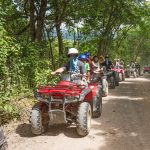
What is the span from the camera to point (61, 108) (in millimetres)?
8461

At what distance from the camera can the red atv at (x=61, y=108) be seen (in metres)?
8.23

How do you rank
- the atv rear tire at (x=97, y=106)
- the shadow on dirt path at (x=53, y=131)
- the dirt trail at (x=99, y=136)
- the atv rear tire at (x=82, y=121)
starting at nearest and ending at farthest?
the dirt trail at (x=99, y=136), the atv rear tire at (x=82, y=121), the shadow on dirt path at (x=53, y=131), the atv rear tire at (x=97, y=106)

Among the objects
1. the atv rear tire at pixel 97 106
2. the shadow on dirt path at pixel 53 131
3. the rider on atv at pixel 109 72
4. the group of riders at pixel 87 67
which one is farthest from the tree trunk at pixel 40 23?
the shadow on dirt path at pixel 53 131

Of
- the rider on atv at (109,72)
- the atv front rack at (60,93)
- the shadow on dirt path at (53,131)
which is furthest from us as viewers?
the rider on atv at (109,72)

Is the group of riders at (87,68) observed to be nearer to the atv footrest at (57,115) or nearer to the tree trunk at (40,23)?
the atv footrest at (57,115)

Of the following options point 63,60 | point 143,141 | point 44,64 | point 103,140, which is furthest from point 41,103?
point 63,60

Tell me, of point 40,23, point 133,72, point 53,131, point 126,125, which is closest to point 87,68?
point 40,23

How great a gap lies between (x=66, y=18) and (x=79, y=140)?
13.1 metres

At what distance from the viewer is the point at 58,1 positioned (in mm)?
17516

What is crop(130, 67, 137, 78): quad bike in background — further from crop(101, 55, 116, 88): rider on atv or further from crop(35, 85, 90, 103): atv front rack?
crop(35, 85, 90, 103): atv front rack

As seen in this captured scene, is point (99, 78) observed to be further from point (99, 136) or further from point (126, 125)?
point (99, 136)

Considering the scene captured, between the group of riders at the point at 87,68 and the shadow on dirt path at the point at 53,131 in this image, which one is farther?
the group of riders at the point at 87,68

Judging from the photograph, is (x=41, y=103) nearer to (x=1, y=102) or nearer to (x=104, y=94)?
(x=1, y=102)

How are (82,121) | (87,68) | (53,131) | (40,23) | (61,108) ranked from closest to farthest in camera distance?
1. (82,121)
2. (61,108)
3. (53,131)
4. (87,68)
5. (40,23)
